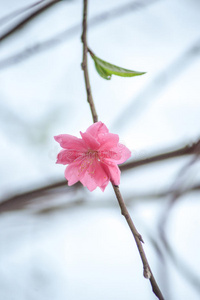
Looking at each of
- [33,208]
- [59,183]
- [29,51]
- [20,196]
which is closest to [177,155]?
[59,183]

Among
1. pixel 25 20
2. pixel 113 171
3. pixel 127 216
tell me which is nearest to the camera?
pixel 127 216

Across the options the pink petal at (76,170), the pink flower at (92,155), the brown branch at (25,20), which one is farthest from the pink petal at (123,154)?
the brown branch at (25,20)

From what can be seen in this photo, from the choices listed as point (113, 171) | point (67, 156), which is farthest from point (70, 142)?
point (113, 171)

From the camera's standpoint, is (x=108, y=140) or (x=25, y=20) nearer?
(x=108, y=140)

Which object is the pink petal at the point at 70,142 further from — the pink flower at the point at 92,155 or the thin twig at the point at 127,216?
the thin twig at the point at 127,216

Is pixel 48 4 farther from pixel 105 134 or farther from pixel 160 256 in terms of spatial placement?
pixel 160 256

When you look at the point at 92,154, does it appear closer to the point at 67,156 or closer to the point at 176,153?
the point at 67,156

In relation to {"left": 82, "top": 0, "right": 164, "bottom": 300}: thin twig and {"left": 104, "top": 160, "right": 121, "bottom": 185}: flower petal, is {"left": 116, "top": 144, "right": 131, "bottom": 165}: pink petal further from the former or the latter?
{"left": 82, "top": 0, "right": 164, "bottom": 300}: thin twig

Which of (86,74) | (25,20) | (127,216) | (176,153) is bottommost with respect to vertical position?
(127,216)
